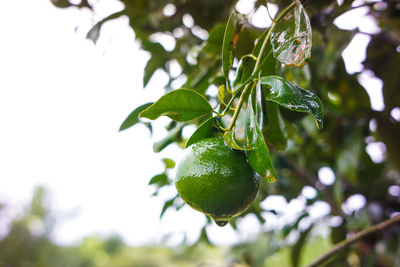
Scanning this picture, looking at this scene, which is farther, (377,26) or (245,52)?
(377,26)

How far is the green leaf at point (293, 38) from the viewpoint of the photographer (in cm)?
33

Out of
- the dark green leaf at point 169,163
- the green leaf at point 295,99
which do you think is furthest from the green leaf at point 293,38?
the dark green leaf at point 169,163

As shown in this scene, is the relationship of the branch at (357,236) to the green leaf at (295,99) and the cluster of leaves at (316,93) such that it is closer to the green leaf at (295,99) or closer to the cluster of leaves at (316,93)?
the cluster of leaves at (316,93)

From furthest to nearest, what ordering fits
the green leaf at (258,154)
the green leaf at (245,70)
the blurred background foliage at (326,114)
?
1. the blurred background foliage at (326,114)
2. the green leaf at (245,70)
3. the green leaf at (258,154)

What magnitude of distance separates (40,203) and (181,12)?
10176 millimetres

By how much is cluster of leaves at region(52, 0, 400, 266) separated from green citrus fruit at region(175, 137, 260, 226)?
5cm

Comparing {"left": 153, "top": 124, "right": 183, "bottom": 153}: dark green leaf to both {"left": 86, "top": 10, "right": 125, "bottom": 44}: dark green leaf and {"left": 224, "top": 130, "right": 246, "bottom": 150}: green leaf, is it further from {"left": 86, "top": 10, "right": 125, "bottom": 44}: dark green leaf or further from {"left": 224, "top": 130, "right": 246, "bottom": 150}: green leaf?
{"left": 86, "top": 10, "right": 125, "bottom": 44}: dark green leaf

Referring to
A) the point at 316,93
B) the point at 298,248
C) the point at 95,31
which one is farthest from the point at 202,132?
the point at 298,248

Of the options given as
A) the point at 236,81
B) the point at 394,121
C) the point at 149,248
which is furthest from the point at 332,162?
the point at 149,248

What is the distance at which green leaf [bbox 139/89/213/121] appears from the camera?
1.15ft

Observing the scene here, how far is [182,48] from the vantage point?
3.35ft

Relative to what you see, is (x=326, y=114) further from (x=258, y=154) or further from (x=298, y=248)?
(x=258, y=154)

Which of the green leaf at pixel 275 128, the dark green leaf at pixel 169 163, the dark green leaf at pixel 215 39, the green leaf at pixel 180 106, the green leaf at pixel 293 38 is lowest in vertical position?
the dark green leaf at pixel 169 163

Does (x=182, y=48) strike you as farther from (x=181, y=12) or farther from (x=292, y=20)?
(x=292, y=20)
